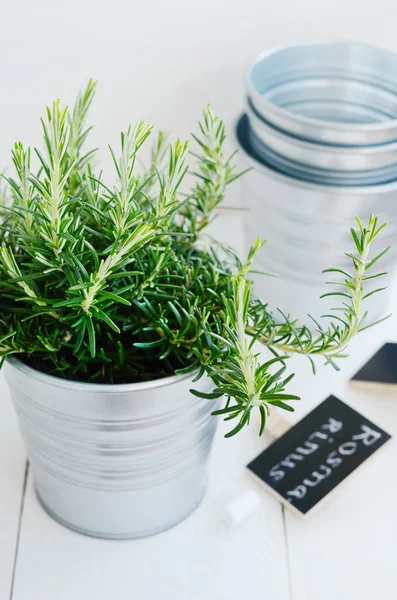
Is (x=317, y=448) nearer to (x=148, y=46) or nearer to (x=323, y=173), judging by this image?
(x=323, y=173)

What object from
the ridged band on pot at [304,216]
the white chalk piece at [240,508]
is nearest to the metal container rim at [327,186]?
the ridged band on pot at [304,216]

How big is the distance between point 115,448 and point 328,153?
0.35 meters

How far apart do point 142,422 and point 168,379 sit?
0.04m

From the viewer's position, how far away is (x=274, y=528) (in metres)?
0.68

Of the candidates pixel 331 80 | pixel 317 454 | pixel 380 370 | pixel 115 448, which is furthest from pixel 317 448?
pixel 331 80

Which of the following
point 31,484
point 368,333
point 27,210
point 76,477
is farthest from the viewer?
point 368,333

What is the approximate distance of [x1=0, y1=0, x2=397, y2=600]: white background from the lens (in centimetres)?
63

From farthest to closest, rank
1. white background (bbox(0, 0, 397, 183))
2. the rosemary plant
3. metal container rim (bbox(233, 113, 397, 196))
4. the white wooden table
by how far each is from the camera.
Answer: white background (bbox(0, 0, 397, 183))
metal container rim (bbox(233, 113, 397, 196))
the white wooden table
the rosemary plant

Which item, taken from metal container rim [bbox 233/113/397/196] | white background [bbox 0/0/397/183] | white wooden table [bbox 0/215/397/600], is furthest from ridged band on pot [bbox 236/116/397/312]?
white wooden table [bbox 0/215/397/600]

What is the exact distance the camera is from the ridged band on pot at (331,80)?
32.7 inches

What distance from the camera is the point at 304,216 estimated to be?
771mm

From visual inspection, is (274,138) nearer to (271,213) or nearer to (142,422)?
(271,213)

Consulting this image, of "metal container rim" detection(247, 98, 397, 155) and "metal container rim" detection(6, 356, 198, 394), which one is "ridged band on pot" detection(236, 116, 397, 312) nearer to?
"metal container rim" detection(247, 98, 397, 155)

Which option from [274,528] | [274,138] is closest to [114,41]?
[274,138]
